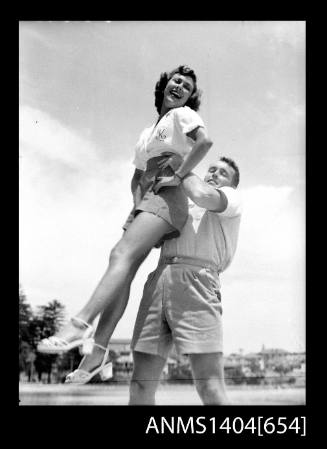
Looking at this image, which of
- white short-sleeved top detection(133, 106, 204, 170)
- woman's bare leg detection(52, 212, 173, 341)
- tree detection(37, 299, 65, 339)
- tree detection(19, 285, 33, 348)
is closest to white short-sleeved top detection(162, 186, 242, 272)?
woman's bare leg detection(52, 212, 173, 341)

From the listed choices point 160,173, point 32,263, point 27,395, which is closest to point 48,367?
point 27,395

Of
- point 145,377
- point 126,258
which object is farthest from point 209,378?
point 126,258

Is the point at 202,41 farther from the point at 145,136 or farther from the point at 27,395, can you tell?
the point at 27,395

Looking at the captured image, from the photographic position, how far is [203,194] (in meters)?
4.12

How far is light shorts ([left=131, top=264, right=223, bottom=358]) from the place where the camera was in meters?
4.05

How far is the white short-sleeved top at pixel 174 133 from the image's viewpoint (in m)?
4.17

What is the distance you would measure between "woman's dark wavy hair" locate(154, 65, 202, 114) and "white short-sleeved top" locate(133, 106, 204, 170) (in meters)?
0.13

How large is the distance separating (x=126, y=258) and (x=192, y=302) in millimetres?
425

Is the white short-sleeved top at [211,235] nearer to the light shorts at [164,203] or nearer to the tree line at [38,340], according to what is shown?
the light shorts at [164,203]

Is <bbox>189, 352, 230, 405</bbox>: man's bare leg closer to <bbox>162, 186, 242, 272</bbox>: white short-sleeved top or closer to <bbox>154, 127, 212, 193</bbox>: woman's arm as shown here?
<bbox>162, 186, 242, 272</bbox>: white short-sleeved top

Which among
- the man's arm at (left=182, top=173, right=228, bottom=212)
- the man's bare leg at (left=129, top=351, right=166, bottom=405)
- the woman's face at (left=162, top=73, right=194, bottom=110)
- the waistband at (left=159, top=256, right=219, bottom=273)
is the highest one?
the woman's face at (left=162, top=73, right=194, bottom=110)

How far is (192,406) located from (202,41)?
2126mm

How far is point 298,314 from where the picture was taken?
14.5 feet

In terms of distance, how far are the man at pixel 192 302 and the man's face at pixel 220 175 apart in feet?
0.27
